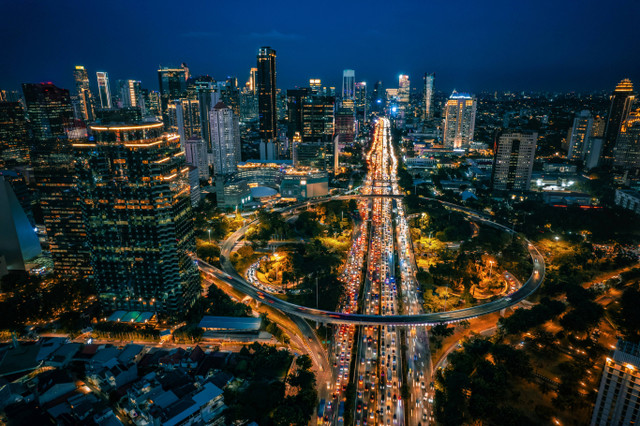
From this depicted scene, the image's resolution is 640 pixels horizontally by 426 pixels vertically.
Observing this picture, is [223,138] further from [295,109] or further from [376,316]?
[376,316]

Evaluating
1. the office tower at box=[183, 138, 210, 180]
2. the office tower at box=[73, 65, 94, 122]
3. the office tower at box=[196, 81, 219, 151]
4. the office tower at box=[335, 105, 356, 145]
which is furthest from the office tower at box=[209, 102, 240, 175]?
the office tower at box=[73, 65, 94, 122]

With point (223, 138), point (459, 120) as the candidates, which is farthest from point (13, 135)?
point (459, 120)

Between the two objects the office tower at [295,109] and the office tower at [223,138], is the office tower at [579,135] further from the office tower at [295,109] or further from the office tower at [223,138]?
the office tower at [223,138]

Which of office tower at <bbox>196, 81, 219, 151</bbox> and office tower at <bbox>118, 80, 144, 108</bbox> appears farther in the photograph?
office tower at <bbox>118, 80, 144, 108</bbox>

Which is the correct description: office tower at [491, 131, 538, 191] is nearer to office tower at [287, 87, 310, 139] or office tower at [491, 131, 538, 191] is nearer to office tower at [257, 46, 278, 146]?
office tower at [287, 87, 310, 139]

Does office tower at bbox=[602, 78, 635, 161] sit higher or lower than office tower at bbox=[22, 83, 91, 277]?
higher

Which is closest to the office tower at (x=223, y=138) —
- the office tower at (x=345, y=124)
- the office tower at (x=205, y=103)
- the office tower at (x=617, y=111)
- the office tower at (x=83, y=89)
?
the office tower at (x=205, y=103)
